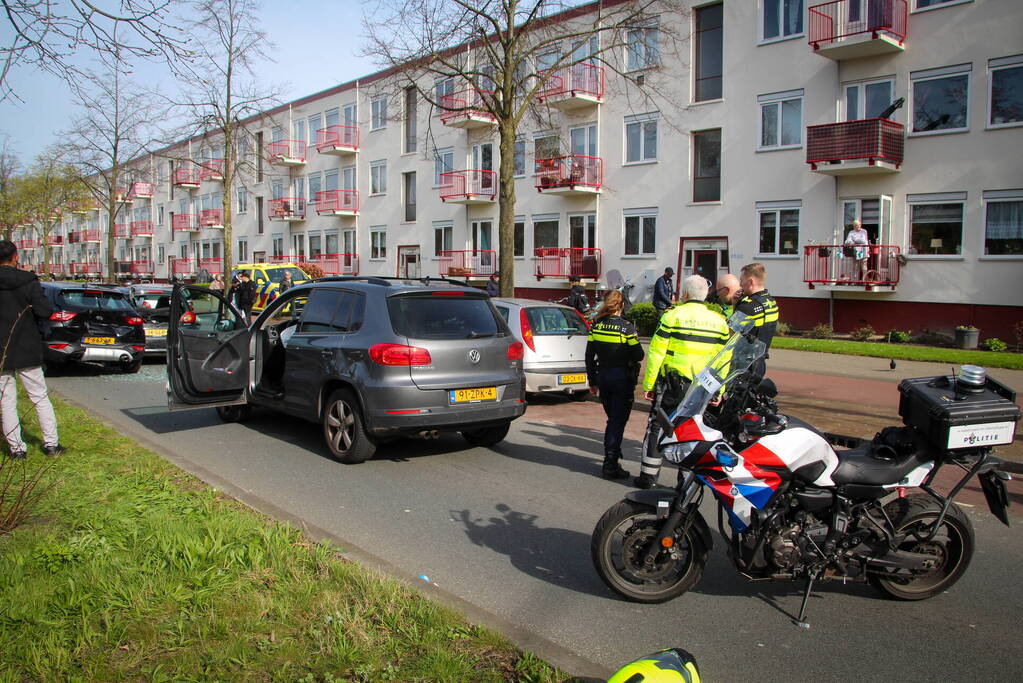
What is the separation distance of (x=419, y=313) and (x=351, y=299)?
81 cm

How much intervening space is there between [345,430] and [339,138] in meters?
37.7

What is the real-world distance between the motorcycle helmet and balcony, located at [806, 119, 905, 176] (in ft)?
68.0

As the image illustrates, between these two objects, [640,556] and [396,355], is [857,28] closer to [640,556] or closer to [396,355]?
[396,355]

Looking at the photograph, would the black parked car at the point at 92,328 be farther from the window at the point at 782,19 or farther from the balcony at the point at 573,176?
the window at the point at 782,19

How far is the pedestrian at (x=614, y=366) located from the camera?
681 centimetres

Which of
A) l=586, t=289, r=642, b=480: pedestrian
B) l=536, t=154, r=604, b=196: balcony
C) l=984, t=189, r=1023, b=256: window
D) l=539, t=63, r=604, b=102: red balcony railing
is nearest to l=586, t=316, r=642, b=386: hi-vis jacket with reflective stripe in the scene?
l=586, t=289, r=642, b=480: pedestrian

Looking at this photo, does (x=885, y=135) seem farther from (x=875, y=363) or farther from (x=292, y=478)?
(x=292, y=478)

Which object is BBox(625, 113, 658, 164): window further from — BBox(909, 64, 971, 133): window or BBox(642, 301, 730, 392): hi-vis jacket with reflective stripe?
BBox(642, 301, 730, 392): hi-vis jacket with reflective stripe

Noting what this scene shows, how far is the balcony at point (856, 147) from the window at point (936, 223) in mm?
1173

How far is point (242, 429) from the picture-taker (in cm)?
908

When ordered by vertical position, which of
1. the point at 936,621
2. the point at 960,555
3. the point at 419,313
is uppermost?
the point at 419,313

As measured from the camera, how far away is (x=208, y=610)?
3814 millimetres

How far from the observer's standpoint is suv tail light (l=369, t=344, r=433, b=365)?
6973mm

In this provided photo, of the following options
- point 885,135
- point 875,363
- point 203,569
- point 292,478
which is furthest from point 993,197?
point 203,569
